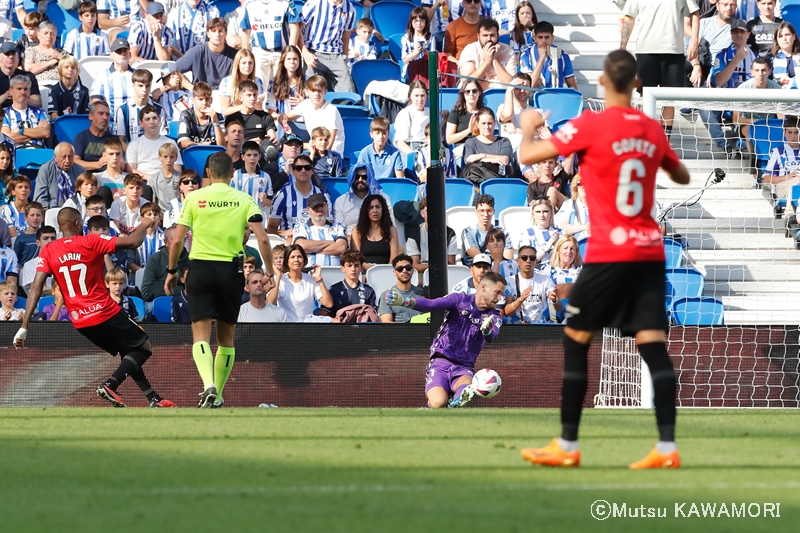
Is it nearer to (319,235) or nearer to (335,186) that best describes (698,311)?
(319,235)

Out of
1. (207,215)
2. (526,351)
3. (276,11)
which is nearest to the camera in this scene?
(207,215)

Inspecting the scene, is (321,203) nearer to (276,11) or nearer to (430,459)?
(276,11)

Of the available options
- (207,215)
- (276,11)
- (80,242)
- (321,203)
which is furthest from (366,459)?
(276,11)

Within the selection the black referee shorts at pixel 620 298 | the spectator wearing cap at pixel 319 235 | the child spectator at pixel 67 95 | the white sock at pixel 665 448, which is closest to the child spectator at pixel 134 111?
the child spectator at pixel 67 95

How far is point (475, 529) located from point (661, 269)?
6.87 feet

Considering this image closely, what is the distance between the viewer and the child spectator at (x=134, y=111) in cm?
1460

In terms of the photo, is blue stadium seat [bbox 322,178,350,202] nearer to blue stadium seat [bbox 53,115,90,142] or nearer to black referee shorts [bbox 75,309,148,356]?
blue stadium seat [bbox 53,115,90,142]

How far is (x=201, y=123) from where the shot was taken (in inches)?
587

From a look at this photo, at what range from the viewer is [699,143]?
13578mm

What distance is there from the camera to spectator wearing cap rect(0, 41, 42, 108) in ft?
48.8

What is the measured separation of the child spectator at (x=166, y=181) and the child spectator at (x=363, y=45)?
3.84 meters

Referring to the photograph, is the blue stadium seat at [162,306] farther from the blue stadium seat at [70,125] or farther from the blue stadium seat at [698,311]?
the blue stadium seat at [698,311]

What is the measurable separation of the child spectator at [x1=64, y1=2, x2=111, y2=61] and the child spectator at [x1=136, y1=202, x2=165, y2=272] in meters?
4.18

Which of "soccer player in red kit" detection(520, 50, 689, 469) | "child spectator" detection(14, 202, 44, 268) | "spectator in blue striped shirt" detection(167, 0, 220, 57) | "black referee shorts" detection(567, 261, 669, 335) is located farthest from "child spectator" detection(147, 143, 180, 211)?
"black referee shorts" detection(567, 261, 669, 335)
